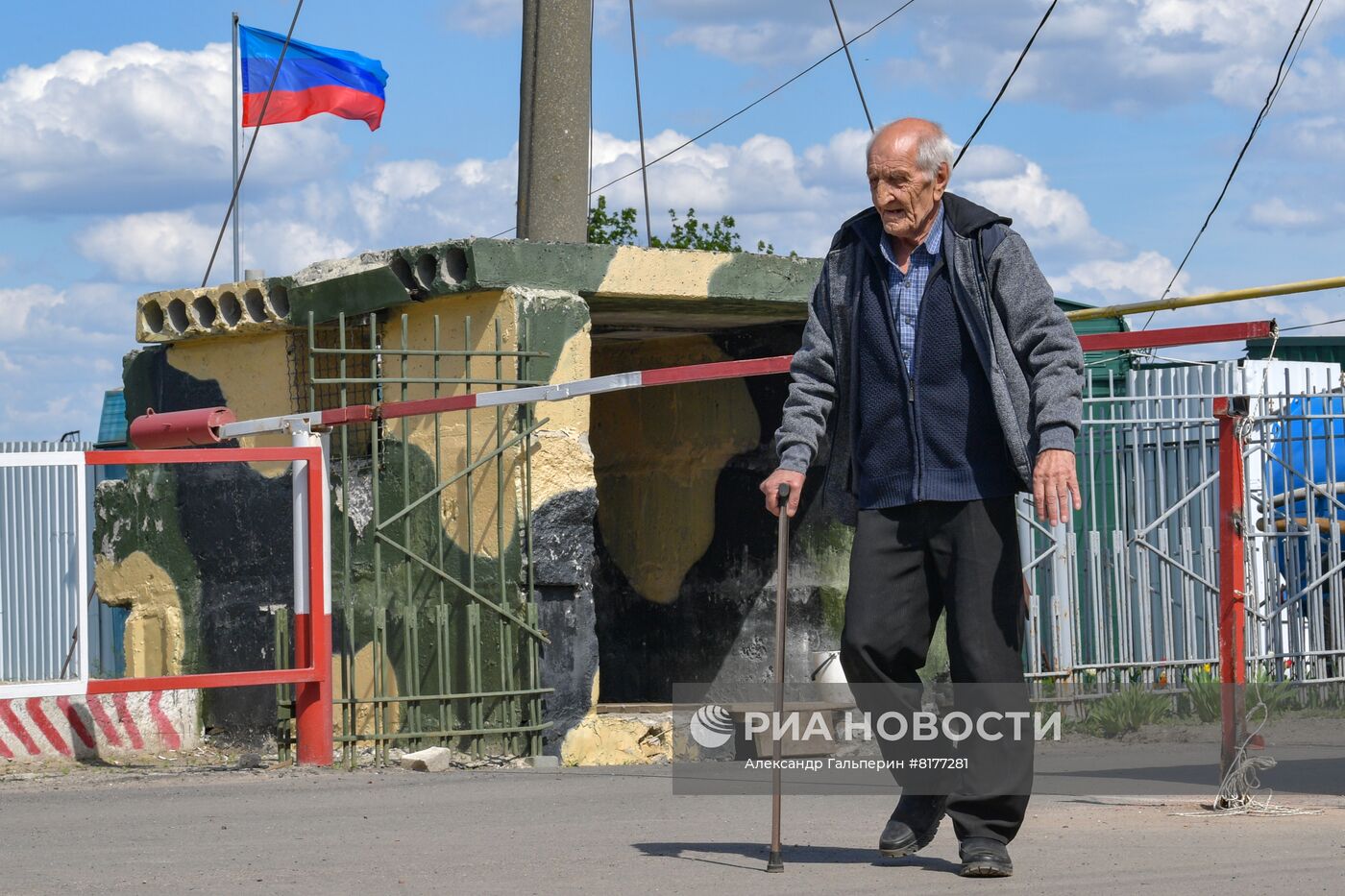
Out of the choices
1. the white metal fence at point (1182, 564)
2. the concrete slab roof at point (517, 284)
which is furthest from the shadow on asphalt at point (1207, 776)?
the concrete slab roof at point (517, 284)

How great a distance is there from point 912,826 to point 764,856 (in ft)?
1.35

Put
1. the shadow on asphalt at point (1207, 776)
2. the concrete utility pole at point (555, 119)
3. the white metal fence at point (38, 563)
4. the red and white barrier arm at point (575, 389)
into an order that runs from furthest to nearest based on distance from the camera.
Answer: the white metal fence at point (38, 563) < the concrete utility pole at point (555, 119) < the shadow on asphalt at point (1207, 776) < the red and white barrier arm at point (575, 389)

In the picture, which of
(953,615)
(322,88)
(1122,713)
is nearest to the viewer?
(953,615)

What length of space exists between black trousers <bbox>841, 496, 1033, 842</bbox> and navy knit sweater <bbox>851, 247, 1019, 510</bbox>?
5 centimetres

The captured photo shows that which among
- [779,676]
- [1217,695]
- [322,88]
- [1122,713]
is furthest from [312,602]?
[322,88]

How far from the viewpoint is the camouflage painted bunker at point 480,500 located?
27.6 feet

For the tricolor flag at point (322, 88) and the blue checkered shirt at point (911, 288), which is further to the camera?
the tricolor flag at point (322, 88)

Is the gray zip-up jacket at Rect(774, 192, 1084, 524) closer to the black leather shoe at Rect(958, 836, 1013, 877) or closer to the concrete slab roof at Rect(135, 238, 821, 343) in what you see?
the black leather shoe at Rect(958, 836, 1013, 877)

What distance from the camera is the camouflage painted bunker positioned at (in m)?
8.41

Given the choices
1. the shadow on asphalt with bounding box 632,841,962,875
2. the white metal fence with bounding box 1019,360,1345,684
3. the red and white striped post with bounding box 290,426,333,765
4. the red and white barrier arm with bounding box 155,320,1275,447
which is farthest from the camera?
the white metal fence with bounding box 1019,360,1345,684

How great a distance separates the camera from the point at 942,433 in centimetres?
A: 452

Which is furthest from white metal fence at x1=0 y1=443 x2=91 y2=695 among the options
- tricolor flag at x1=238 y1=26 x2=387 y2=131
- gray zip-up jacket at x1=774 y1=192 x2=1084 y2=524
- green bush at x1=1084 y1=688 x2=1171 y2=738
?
gray zip-up jacket at x1=774 y1=192 x2=1084 y2=524

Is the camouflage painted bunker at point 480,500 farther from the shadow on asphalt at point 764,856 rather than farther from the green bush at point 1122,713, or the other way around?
the shadow on asphalt at point 764,856

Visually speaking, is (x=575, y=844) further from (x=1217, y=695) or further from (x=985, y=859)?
(x=1217, y=695)
